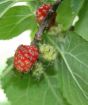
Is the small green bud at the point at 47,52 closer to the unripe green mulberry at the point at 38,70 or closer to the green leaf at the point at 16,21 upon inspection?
the unripe green mulberry at the point at 38,70

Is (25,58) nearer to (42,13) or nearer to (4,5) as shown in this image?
(42,13)

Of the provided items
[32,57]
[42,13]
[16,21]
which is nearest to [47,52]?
[32,57]

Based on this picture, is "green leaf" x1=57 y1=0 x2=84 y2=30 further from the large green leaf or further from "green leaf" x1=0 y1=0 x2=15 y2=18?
"green leaf" x1=0 y1=0 x2=15 y2=18

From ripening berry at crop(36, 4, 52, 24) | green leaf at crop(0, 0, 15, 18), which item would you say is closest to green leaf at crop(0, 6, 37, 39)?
green leaf at crop(0, 0, 15, 18)

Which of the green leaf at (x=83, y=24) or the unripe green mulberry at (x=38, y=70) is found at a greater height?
the green leaf at (x=83, y=24)

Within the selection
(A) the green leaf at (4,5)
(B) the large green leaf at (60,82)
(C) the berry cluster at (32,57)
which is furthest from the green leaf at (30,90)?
(A) the green leaf at (4,5)

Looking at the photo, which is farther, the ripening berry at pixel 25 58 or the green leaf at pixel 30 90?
the green leaf at pixel 30 90

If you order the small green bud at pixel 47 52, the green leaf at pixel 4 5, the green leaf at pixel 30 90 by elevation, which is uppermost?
the green leaf at pixel 4 5
